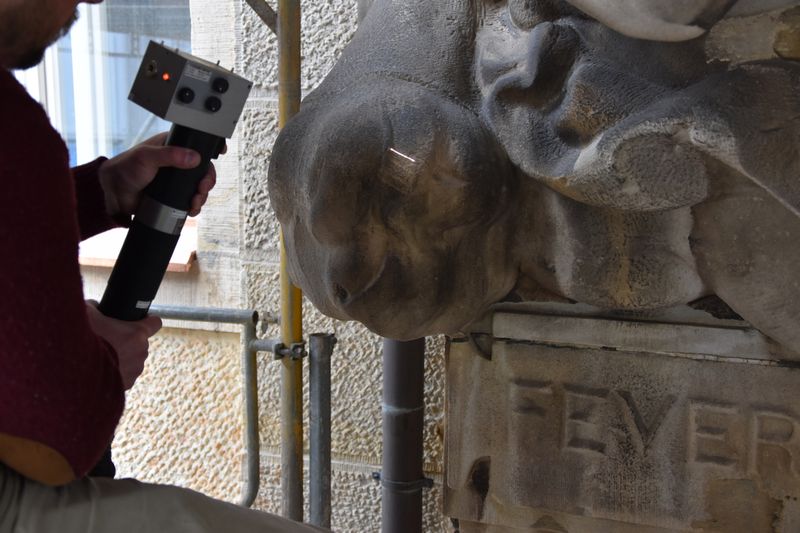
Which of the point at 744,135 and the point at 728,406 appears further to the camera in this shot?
the point at 728,406

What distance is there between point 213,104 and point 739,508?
Answer: 60 centimetres

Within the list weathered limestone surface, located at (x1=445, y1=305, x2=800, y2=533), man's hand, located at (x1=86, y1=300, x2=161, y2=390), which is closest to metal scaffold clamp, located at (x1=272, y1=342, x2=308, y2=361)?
weathered limestone surface, located at (x1=445, y1=305, x2=800, y2=533)

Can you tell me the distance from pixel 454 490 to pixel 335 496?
1.97 feet

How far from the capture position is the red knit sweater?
0.56 meters

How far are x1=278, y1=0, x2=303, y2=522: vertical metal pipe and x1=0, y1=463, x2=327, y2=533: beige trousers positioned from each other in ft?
1.93

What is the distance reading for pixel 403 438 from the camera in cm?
129

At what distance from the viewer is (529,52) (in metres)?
0.69

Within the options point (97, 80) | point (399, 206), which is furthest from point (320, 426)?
point (97, 80)

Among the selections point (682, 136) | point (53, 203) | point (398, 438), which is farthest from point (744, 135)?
point (398, 438)

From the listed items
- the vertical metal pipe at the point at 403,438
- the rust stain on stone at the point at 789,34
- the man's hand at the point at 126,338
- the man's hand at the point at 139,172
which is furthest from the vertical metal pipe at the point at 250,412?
the rust stain on stone at the point at 789,34

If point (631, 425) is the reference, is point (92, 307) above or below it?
above

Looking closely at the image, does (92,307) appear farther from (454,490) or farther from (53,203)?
(454,490)

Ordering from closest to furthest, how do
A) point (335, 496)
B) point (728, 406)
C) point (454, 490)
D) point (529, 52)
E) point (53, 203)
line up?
1. point (53, 203)
2. point (529, 52)
3. point (728, 406)
4. point (454, 490)
5. point (335, 496)

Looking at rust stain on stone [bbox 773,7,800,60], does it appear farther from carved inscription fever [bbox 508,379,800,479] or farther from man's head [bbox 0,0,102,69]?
man's head [bbox 0,0,102,69]
